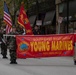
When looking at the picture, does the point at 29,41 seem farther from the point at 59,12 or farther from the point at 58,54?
the point at 59,12

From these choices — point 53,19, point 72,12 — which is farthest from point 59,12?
point 72,12

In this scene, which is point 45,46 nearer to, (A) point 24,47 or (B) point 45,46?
(B) point 45,46

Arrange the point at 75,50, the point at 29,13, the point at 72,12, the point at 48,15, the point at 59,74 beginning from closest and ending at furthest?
the point at 59,74, the point at 75,50, the point at 72,12, the point at 48,15, the point at 29,13

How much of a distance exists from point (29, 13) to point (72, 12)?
53.2 feet

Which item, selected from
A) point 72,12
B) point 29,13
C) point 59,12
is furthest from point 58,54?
point 29,13

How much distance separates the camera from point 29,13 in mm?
49375

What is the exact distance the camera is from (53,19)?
130ft

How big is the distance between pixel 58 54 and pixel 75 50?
87cm

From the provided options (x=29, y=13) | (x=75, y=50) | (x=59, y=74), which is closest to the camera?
(x=59, y=74)

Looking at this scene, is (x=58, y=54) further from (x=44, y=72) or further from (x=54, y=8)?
(x=54, y=8)

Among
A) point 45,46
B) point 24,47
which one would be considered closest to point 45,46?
point 45,46

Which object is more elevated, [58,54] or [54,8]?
[54,8]

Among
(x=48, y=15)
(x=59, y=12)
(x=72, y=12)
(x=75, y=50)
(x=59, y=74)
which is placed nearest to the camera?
(x=59, y=74)

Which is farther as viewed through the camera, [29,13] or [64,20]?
[29,13]
